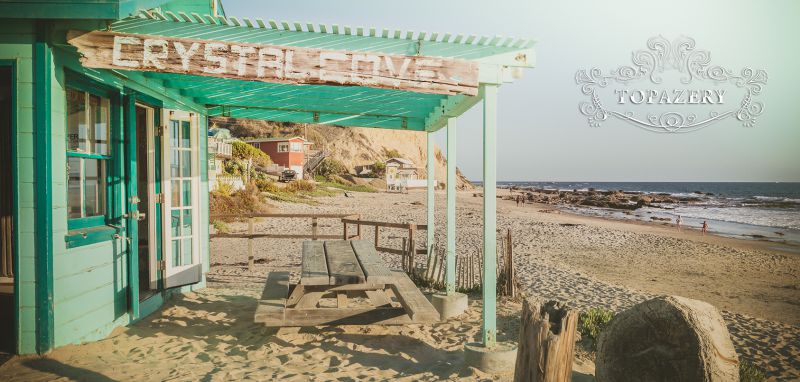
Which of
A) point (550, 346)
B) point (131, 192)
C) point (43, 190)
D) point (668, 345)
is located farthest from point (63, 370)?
point (668, 345)

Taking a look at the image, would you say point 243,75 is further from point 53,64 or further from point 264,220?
point 264,220

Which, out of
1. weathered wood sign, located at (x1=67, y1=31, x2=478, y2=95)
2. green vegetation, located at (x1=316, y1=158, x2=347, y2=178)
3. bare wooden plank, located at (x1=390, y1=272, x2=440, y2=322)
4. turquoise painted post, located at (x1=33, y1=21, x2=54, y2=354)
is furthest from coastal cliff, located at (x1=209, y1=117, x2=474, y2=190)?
turquoise painted post, located at (x1=33, y1=21, x2=54, y2=354)

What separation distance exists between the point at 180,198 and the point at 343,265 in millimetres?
2569

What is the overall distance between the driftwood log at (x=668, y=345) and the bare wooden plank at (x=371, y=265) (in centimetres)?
Result: 188

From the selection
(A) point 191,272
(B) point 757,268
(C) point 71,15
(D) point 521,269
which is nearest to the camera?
(C) point 71,15

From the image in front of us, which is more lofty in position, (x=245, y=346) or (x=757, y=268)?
(x=245, y=346)

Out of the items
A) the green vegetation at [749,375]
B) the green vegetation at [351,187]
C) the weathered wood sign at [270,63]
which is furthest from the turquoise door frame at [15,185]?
the green vegetation at [351,187]

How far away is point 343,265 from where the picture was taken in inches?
190

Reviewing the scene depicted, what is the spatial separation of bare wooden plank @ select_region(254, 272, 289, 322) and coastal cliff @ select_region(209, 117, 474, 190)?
40746 mm

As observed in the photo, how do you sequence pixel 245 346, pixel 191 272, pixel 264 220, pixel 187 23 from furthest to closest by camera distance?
pixel 264 220, pixel 191 272, pixel 245 346, pixel 187 23

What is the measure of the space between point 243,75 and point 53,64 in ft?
5.12

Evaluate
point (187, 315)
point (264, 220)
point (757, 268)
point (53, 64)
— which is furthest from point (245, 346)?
point (757, 268)

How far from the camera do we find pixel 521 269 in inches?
414

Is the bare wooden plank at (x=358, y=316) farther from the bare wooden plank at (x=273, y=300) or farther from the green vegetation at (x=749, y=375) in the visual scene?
the green vegetation at (x=749, y=375)
